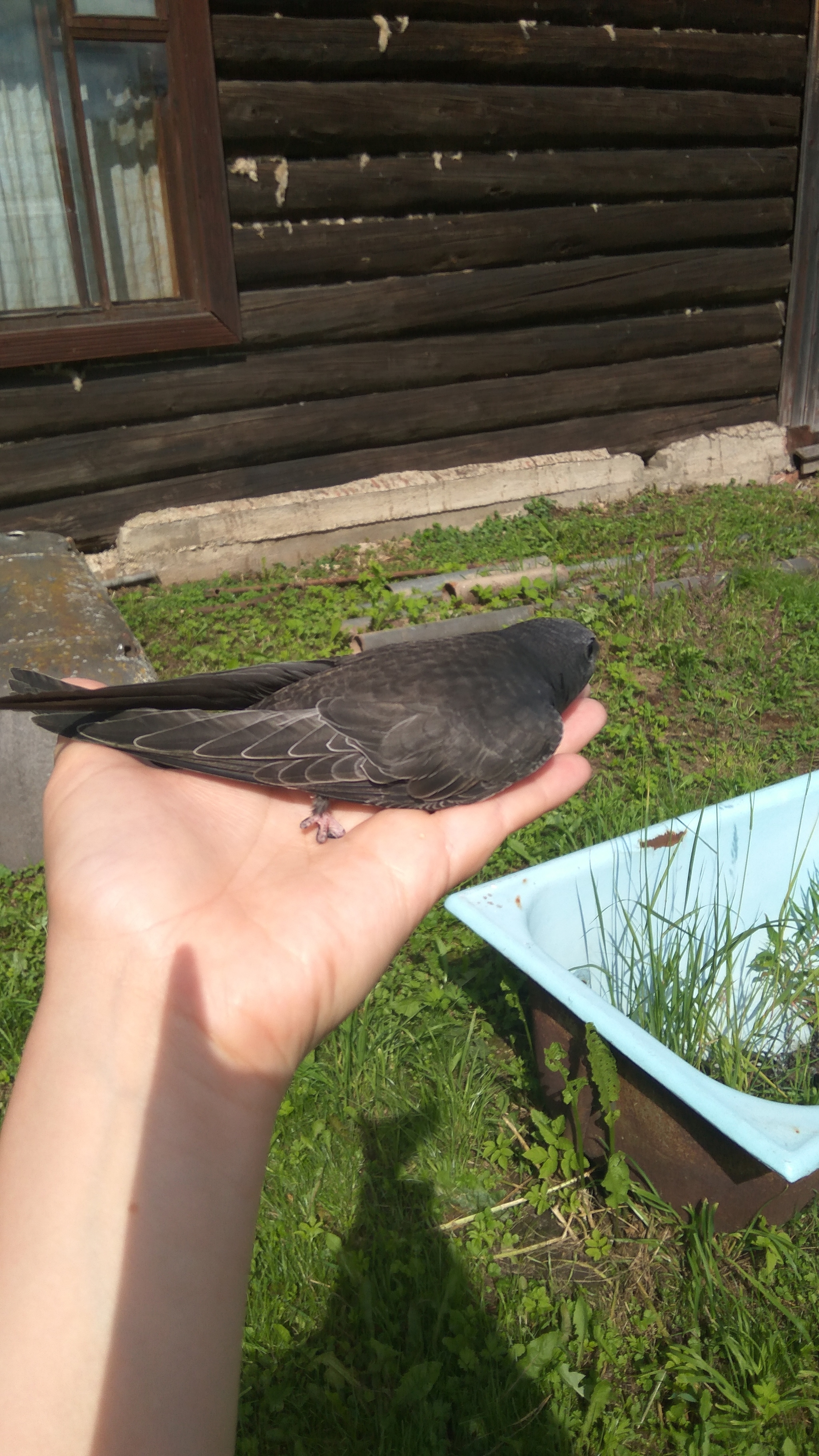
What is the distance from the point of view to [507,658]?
2.98 meters

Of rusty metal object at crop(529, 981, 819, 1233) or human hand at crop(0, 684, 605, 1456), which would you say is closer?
human hand at crop(0, 684, 605, 1456)

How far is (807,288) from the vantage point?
8461 mm

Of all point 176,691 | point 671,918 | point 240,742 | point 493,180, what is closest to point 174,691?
point 176,691

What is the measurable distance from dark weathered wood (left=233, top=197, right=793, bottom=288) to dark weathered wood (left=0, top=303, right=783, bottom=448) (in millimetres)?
494

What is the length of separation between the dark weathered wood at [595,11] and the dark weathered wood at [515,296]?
1506 mm

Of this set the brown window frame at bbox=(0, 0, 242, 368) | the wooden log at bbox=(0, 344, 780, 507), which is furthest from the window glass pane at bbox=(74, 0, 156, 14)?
the wooden log at bbox=(0, 344, 780, 507)

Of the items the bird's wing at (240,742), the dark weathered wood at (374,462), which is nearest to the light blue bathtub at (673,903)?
the bird's wing at (240,742)

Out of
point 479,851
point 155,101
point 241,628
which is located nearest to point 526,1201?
point 479,851

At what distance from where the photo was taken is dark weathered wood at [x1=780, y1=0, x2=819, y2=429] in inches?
309

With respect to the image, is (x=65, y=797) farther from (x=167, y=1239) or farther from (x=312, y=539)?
(x=312, y=539)

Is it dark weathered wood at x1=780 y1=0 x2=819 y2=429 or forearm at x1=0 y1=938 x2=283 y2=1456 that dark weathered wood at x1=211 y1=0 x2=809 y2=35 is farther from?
forearm at x1=0 y1=938 x2=283 y2=1456

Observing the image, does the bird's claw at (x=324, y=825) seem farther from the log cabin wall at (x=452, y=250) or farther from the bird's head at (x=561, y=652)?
the log cabin wall at (x=452, y=250)

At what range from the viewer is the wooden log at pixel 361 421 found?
5.98 metres

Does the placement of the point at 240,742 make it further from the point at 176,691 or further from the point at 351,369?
the point at 351,369
